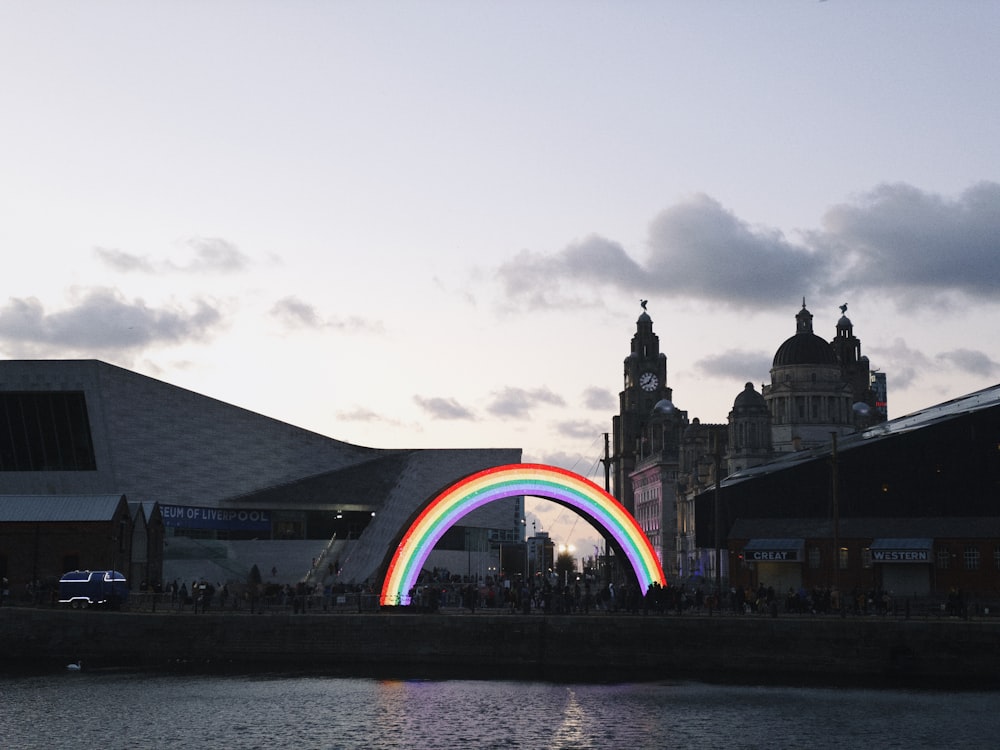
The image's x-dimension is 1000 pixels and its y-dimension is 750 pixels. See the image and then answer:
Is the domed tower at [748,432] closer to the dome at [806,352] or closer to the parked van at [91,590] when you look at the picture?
the dome at [806,352]

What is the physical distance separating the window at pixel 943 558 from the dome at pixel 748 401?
6872cm

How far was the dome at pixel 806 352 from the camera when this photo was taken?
525 ft

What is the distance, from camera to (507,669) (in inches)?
2140

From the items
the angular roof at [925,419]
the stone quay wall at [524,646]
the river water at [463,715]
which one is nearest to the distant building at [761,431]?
the angular roof at [925,419]

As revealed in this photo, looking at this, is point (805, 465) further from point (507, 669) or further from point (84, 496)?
point (84, 496)

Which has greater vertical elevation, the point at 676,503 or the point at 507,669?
the point at 676,503

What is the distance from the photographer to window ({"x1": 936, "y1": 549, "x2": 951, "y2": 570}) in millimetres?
78938

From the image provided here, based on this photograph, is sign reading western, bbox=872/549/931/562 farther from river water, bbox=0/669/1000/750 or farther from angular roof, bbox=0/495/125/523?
angular roof, bbox=0/495/125/523

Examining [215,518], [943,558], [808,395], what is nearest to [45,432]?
A: [215,518]

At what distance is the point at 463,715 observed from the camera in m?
43.1

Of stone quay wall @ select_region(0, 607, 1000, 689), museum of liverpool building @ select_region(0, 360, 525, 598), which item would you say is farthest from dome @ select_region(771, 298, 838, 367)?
stone quay wall @ select_region(0, 607, 1000, 689)

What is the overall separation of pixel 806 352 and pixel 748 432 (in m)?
18.2

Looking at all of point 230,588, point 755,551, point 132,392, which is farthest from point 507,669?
point 132,392

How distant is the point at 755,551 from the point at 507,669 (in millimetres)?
33337
